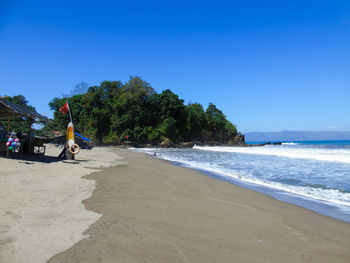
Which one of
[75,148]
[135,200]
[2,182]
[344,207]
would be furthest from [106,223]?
[75,148]

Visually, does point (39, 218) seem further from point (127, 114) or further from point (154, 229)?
point (127, 114)

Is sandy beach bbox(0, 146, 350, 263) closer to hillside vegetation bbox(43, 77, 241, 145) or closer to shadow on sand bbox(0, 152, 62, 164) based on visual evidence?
shadow on sand bbox(0, 152, 62, 164)

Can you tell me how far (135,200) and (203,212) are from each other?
1560mm

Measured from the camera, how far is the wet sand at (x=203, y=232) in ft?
8.62

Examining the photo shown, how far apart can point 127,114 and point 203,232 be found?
50.0 meters

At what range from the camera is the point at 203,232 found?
3.34m

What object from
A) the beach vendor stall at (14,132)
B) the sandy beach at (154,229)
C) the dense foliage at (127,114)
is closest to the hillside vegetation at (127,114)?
the dense foliage at (127,114)

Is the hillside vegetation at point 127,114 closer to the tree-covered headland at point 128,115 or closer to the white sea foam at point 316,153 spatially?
the tree-covered headland at point 128,115

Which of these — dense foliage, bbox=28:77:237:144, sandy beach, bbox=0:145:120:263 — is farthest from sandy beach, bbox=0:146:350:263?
dense foliage, bbox=28:77:237:144

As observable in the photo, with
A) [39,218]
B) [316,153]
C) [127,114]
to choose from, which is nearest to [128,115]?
[127,114]

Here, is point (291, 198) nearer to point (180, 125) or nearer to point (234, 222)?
point (234, 222)

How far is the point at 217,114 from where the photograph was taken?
3123 inches

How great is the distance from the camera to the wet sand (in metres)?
2.63

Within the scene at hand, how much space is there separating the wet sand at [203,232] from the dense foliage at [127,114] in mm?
47690
